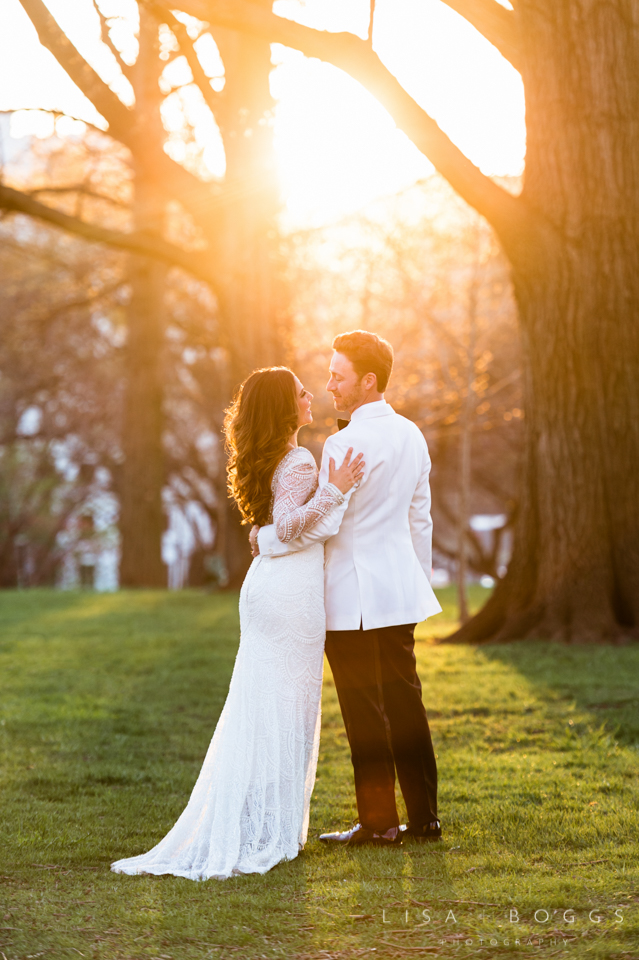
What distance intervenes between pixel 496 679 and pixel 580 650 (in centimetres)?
110

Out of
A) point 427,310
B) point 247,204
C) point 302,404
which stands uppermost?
point 247,204

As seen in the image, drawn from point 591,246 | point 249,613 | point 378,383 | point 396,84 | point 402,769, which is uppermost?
point 396,84

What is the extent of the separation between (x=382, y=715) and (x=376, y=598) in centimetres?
52

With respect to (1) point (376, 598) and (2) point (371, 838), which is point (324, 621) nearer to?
(1) point (376, 598)

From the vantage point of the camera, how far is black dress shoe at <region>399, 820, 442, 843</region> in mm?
4648

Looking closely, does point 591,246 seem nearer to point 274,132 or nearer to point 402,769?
point 402,769

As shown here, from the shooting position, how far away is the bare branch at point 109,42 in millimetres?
15213

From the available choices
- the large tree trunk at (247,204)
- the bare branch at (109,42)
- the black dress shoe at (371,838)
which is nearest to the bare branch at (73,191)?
the bare branch at (109,42)

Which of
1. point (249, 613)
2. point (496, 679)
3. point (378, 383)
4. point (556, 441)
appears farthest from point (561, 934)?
point (556, 441)

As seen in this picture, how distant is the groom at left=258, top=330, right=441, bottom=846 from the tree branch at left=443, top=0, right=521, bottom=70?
587cm

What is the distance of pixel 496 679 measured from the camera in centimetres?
844

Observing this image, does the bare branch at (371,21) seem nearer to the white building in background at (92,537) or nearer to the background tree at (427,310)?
the background tree at (427,310)

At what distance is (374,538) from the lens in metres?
4.58

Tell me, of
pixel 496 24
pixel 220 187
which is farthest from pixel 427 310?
pixel 496 24
